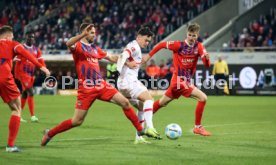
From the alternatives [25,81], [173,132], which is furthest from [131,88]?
[25,81]

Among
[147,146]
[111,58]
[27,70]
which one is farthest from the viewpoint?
[27,70]

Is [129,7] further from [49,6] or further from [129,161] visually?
[129,161]

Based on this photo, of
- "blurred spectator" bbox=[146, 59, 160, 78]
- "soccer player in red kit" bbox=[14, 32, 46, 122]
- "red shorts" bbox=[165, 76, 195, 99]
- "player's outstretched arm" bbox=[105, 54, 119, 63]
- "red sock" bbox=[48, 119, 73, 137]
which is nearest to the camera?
"red sock" bbox=[48, 119, 73, 137]

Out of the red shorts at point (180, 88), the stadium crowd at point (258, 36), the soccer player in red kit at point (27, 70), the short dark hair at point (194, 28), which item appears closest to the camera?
the short dark hair at point (194, 28)

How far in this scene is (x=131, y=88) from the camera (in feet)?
38.2

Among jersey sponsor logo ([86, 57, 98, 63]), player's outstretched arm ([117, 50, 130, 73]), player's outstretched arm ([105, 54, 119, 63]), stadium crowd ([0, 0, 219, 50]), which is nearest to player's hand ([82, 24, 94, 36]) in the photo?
A: jersey sponsor logo ([86, 57, 98, 63])

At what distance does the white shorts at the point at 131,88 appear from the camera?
1162 centimetres

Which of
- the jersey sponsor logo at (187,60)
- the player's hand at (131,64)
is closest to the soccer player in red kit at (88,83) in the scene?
the player's hand at (131,64)

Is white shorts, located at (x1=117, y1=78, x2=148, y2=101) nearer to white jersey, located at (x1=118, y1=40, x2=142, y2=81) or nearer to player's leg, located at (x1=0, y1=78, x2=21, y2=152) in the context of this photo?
white jersey, located at (x1=118, y1=40, x2=142, y2=81)

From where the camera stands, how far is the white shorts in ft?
38.1

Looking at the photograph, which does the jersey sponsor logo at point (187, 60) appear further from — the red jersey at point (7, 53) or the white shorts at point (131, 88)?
the red jersey at point (7, 53)

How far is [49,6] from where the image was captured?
4741cm

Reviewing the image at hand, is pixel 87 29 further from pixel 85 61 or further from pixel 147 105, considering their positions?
pixel 147 105

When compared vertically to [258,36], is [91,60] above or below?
below
